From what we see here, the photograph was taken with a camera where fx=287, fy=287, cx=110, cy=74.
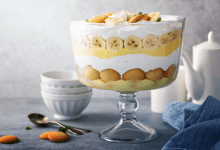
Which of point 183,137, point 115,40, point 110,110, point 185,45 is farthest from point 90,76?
point 185,45

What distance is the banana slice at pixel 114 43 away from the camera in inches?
33.0

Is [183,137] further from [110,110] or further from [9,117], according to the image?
[9,117]

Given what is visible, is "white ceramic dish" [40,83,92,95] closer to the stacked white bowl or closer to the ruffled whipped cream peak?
the stacked white bowl

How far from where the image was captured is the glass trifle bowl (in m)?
0.83

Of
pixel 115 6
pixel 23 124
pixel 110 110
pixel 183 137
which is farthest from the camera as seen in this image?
pixel 115 6

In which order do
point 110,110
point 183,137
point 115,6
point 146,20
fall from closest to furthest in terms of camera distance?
point 183,137
point 146,20
point 110,110
point 115,6

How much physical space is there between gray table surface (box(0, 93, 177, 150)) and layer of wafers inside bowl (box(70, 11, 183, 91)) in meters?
0.19

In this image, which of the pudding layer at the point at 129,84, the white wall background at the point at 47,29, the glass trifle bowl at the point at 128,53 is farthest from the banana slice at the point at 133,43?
the white wall background at the point at 47,29

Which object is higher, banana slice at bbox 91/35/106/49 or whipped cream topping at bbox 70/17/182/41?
whipped cream topping at bbox 70/17/182/41

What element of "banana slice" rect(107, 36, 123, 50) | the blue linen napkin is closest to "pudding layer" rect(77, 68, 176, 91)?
"banana slice" rect(107, 36, 123, 50)

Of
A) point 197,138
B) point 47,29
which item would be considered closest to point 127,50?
point 197,138

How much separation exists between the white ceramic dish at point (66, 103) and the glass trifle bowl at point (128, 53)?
212 mm

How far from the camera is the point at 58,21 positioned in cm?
153

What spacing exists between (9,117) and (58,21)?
58cm
